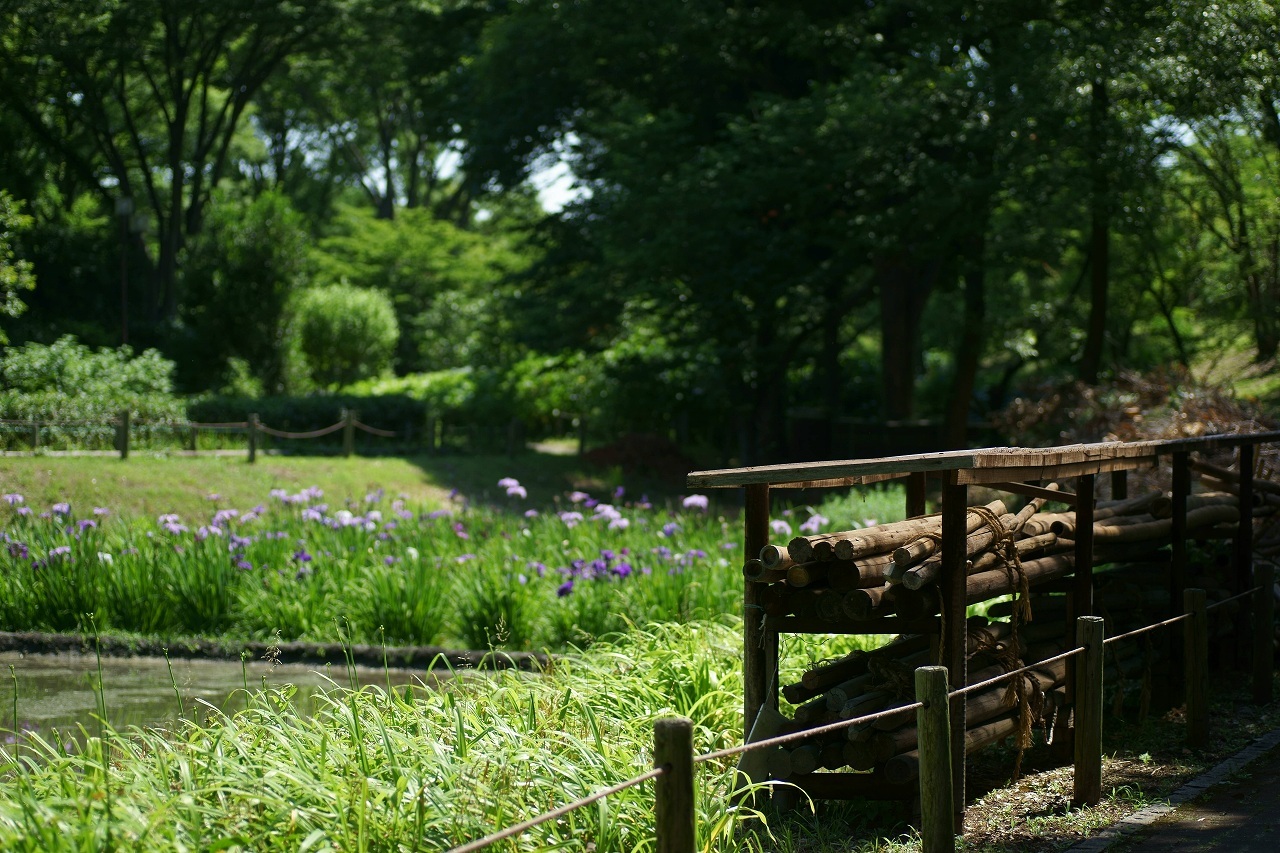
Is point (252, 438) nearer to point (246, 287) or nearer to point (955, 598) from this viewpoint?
point (246, 287)

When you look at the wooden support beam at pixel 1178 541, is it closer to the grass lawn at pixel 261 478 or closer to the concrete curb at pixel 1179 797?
the concrete curb at pixel 1179 797

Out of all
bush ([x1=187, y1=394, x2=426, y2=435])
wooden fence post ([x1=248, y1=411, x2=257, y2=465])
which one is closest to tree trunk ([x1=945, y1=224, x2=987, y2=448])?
bush ([x1=187, y1=394, x2=426, y2=435])

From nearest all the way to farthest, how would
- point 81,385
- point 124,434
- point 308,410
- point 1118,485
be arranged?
1. point 1118,485
2. point 124,434
3. point 81,385
4. point 308,410

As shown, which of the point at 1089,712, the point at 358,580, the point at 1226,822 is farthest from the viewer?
the point at 358,580

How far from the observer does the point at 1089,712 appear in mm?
5840

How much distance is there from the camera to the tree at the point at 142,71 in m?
29.4

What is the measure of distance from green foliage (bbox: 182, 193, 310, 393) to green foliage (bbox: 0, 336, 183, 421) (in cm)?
118

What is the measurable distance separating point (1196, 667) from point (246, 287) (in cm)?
2250

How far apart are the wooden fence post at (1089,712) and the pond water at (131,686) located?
3.95 m

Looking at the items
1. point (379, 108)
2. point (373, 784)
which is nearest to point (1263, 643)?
point (373, 784)

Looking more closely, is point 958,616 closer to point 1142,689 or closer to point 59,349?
point 1142,689

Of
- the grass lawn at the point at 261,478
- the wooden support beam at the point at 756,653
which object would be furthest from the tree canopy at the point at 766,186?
the wooden support beam at the point at 756,653

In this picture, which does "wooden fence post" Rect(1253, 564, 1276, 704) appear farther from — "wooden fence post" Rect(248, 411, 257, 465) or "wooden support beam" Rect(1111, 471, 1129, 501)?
"wooden fence post" Rect(248, 411, 257, 465)

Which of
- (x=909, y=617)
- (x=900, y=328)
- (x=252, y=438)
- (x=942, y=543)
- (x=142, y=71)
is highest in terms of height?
(x=142, y=71)
